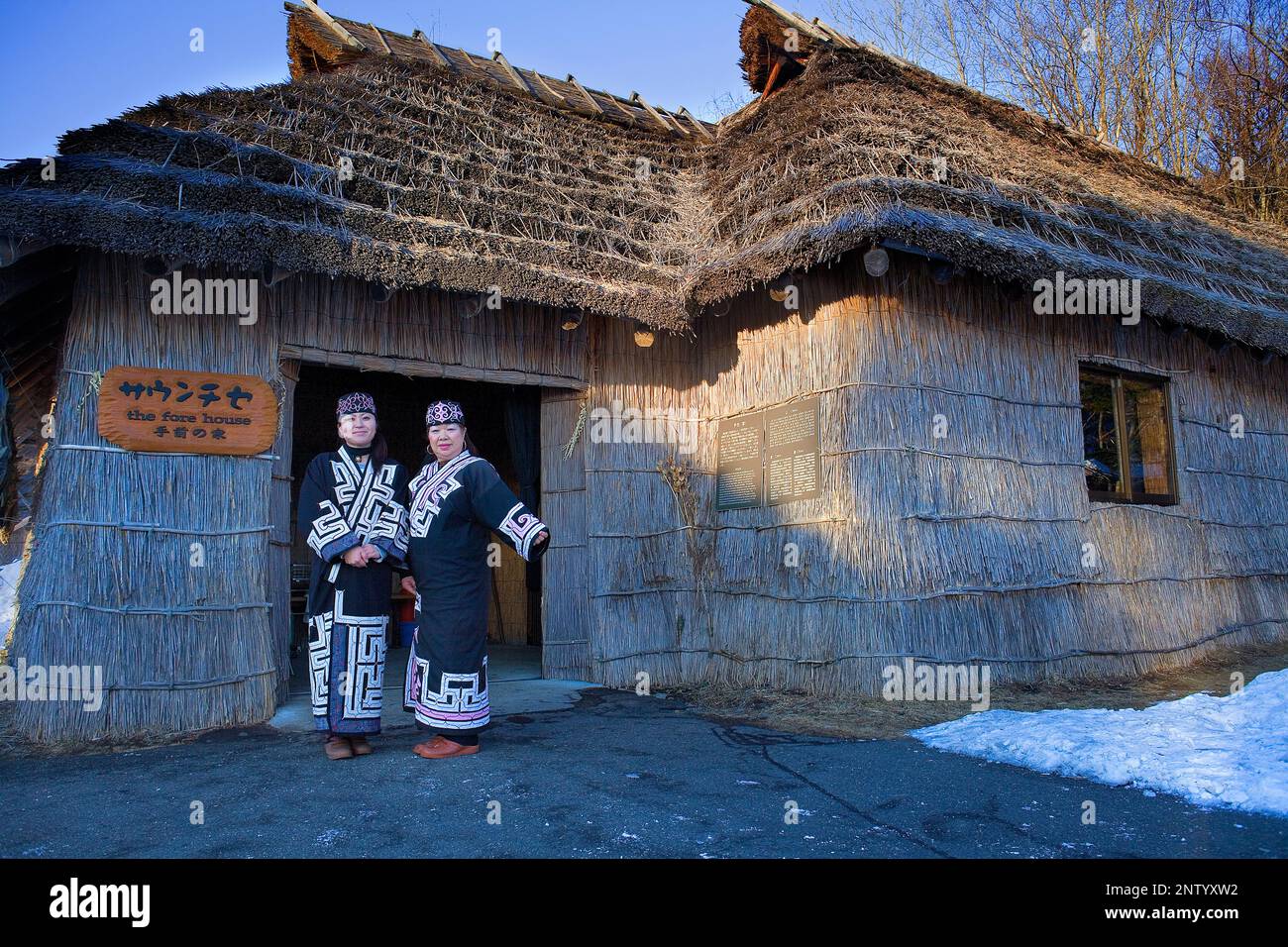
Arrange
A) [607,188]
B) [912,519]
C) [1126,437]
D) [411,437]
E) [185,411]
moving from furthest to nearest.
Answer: [411,437]
[607,188]
[1126,437]
[912,519]
[185,411]

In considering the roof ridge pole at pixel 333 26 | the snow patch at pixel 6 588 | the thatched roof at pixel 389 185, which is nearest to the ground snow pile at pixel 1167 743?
the thatched roof at pixel 389 185

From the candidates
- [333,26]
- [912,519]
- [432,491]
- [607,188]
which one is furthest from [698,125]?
[432,491]

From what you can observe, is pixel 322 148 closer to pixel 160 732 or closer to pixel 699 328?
pixel 699 328

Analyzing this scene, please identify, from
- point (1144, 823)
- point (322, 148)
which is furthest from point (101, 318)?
point (1144, 823)

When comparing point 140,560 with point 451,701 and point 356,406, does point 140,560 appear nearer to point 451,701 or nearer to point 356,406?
point 356,406

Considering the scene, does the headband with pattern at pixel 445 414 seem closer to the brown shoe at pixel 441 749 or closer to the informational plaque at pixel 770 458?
the brown shoe at pixel 441 749

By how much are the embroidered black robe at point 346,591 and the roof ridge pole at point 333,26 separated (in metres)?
5.12

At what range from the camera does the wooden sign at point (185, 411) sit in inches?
196

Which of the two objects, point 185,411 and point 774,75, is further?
point 774,75

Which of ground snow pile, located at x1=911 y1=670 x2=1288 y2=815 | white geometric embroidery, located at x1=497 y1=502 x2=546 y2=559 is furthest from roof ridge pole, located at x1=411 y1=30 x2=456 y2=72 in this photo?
ground snow pile, located at x1=911 y1=670 x2=1288 y2=815

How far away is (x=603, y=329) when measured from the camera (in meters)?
6.93

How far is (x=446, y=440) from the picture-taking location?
14.7 ft

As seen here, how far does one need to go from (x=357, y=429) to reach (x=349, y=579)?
2.43ft

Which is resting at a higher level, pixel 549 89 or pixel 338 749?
pixel 549 89
